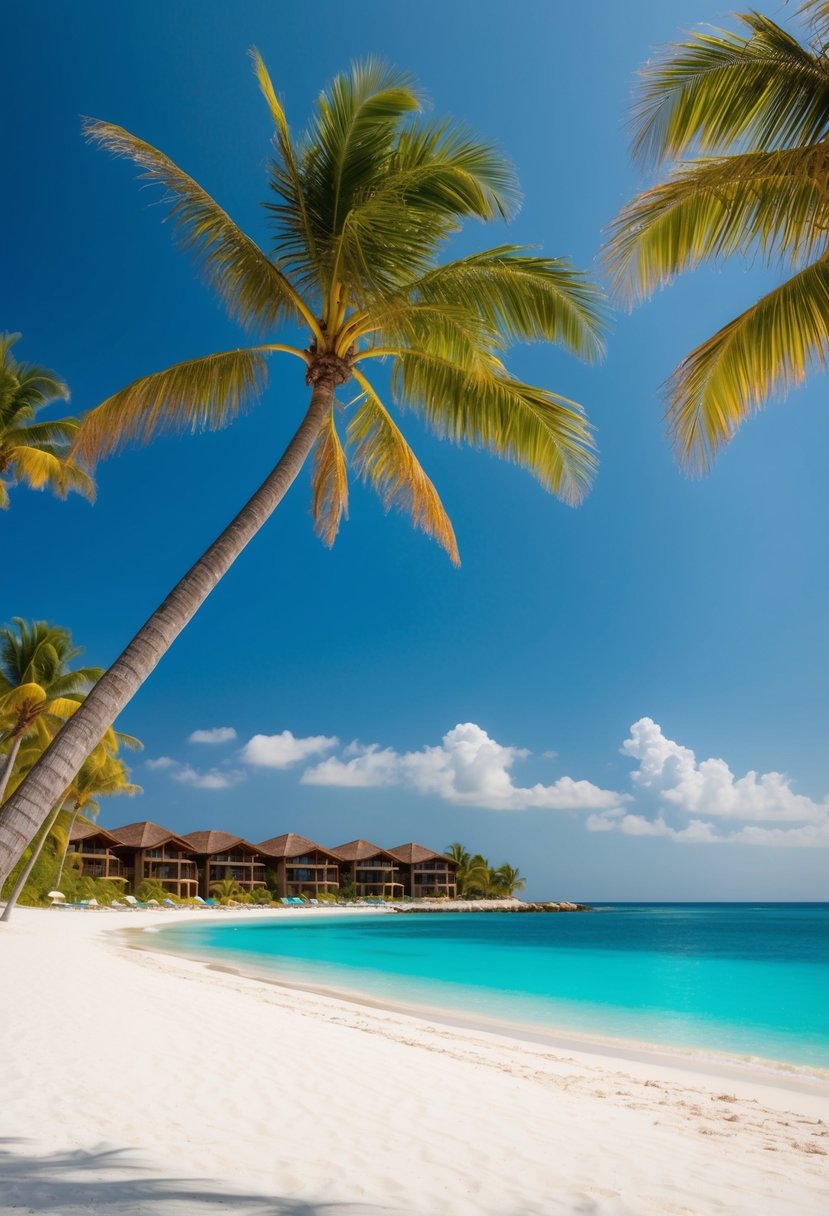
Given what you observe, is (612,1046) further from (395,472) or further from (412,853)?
(412,853)

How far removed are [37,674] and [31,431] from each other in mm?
9077

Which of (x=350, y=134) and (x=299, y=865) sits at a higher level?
(x=350, y=134)

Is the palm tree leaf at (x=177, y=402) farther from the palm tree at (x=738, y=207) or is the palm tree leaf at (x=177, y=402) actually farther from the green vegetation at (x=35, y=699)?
the green vegetation at (x=35, y=699)

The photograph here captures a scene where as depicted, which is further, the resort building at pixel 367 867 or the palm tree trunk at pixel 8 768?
the resort building at pixel 367 867

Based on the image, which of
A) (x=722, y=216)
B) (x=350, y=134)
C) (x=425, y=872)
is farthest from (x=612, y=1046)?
(x=425, y=872)

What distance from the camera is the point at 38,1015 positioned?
7410 millimetres

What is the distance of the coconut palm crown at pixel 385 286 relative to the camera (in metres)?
5.89

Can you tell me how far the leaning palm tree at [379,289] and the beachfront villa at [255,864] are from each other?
3544 centimetres

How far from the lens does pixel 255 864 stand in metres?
54.6

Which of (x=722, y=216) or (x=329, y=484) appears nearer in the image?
(x=722, y=216)

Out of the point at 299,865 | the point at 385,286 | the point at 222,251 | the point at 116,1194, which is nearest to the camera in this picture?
the point at 116,1194

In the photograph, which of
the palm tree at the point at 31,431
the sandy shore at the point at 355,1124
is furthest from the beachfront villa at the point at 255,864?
the sandy shore at the point at 355,1124

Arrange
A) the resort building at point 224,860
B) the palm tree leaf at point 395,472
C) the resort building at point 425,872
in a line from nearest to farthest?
the palm tree leaf at point 395,472, the resort building at point 224,860, the resort building at point 425,872

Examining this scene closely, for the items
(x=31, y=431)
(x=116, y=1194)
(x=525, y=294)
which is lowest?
(x=116, y=1194)
